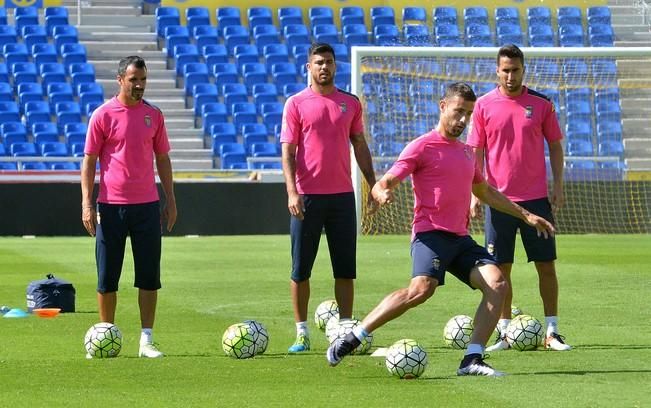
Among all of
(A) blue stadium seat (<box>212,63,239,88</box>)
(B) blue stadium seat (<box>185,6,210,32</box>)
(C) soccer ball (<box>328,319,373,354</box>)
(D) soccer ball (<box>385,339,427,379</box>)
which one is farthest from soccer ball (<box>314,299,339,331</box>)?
(B) blue stadium seat (<box>185,6,210,32</box>)

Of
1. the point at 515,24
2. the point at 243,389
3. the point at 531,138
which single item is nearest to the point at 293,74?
the point at 515,24

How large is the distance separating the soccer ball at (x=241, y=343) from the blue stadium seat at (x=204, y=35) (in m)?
22.3

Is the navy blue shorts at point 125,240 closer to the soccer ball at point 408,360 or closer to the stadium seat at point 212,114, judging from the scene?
the soccer ball at point 408,360

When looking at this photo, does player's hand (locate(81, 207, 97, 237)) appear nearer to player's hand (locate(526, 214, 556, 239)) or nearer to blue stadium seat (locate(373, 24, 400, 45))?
player's hand (locate(526, 214, 556, 239))

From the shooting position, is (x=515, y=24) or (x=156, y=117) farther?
(x=515, y=24)

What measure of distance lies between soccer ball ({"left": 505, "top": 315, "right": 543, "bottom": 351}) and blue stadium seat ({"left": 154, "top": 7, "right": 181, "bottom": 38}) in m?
22.8

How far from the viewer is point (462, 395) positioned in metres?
8.03

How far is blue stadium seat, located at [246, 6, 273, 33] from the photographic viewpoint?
106ft

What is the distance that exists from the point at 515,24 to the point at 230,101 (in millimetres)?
6699

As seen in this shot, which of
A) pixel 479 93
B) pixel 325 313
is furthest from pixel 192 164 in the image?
pixel 325 313

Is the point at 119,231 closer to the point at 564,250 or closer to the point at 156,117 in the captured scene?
the point at 156,117

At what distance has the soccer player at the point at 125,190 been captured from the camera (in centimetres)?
991

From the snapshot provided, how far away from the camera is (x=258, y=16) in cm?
3247

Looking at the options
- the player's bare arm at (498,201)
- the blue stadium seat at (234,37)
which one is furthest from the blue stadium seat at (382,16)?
the player's bare arm at (498,201)
